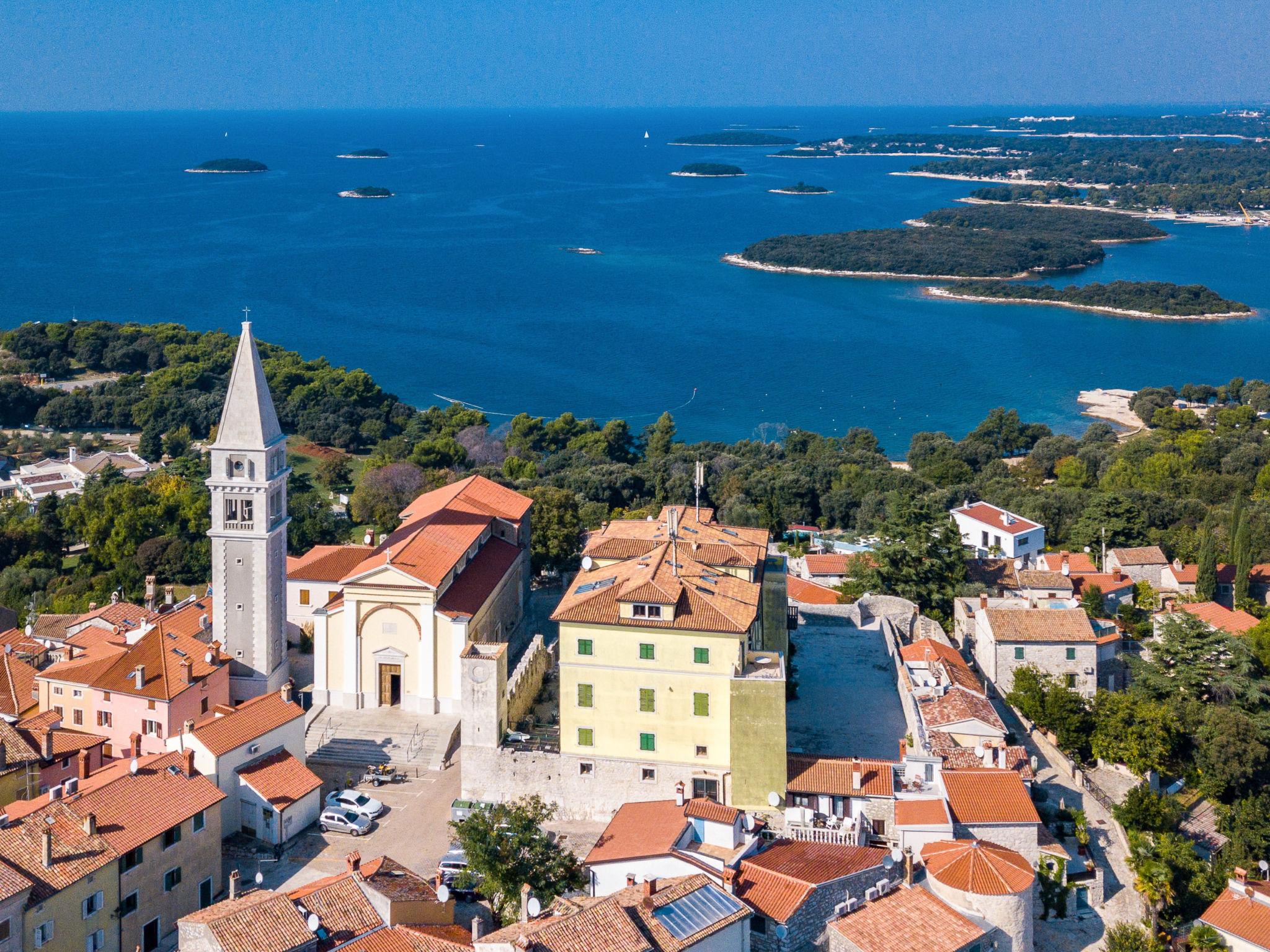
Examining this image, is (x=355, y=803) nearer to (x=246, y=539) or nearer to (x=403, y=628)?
(x=403, y=628)

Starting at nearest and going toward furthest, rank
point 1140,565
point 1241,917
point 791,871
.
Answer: point 791,871
point 1241,917
point 1140,565

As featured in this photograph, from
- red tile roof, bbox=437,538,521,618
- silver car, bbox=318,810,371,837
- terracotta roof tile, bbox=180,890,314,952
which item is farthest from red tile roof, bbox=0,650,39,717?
terracotta roof tile, bbox=180,890,314,952

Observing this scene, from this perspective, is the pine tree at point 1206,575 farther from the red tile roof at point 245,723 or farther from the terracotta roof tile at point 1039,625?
the red tile roof at point 245,723

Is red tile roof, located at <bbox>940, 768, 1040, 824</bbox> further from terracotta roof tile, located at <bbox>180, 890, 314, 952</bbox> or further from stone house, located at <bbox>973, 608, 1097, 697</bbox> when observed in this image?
terracotta roof tile, located at <bbox>180, 890, 314, 952</bbox>

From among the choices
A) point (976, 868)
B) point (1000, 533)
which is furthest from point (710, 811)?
point (1000, 533)

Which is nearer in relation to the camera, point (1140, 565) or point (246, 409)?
point (246, 409)

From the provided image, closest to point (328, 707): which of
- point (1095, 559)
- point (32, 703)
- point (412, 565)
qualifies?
point (412, 565)
